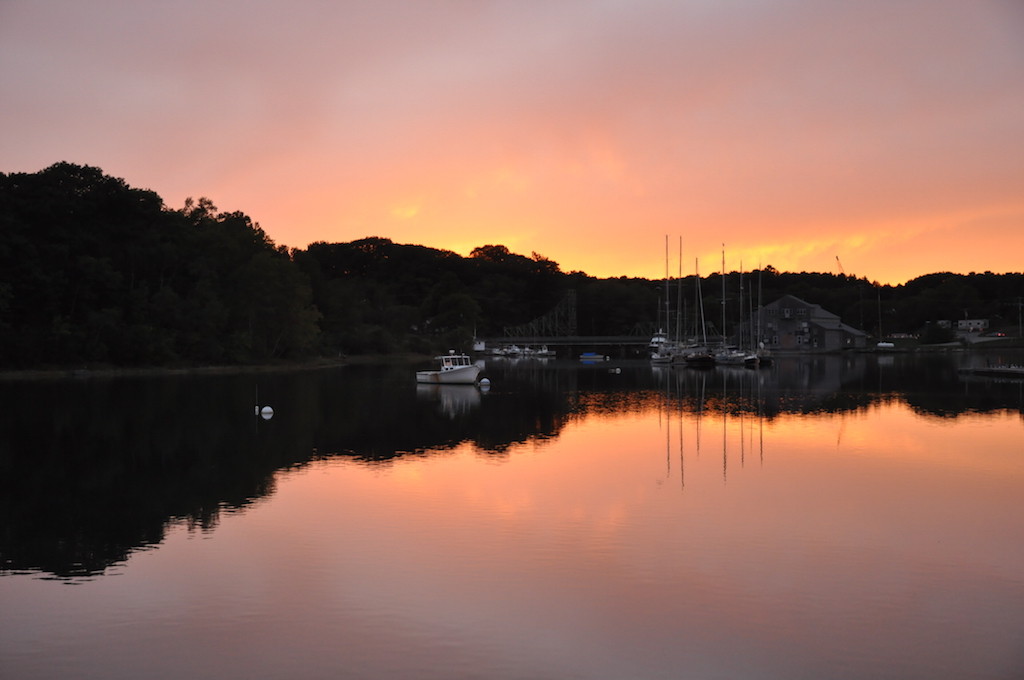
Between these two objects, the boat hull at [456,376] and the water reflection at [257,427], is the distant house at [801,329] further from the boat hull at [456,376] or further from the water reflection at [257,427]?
the boat hull at [456,376]

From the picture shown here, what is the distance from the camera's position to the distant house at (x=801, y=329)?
15138 cm

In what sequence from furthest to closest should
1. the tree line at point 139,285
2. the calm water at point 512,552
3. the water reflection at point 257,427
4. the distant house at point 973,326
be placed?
the distant house at point 973,326, the tree line at point 139,285, the water reflection at point 257,427, the calm water at point 512,552

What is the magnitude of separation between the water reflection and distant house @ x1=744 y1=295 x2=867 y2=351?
73.0 meters

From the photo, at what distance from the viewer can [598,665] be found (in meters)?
12.0

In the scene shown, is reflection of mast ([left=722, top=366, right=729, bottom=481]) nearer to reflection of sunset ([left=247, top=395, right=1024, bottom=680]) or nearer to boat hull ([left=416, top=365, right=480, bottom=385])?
reflection of sunset ([left=247, top=395, right=1024, bottom=680])

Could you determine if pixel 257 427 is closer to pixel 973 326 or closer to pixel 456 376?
pixel 456 376

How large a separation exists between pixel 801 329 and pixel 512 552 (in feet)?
472

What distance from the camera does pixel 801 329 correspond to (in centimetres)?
15250

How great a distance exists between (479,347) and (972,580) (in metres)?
159

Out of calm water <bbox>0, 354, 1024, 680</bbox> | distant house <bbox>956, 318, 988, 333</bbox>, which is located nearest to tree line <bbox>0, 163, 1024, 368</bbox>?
calm water <bbox>0, 354, 1024, 680</bbox>

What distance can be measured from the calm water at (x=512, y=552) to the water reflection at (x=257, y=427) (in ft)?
0.63

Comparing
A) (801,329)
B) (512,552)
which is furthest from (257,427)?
(801,329)

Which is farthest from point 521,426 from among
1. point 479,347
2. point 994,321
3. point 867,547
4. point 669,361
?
point 994,321

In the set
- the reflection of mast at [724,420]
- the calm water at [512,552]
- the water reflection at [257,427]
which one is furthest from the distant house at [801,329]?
the calm water at [512,552]
